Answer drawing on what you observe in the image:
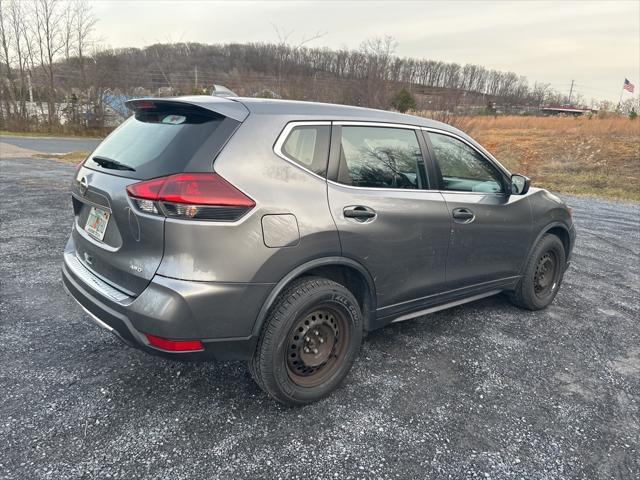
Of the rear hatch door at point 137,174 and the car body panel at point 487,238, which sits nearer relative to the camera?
the rear hatch door at point 137,174

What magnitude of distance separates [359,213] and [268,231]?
0.64 m

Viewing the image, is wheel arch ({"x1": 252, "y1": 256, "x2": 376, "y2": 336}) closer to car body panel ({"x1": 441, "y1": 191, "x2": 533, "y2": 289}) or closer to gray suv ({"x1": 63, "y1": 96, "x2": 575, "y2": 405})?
gray suv ({"x1": 63, "y1": 96, "x2": 575, "y2": 405})

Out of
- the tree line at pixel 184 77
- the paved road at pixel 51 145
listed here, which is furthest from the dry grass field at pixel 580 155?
the paved road at pixel 51 145

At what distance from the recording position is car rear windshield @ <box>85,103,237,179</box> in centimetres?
214

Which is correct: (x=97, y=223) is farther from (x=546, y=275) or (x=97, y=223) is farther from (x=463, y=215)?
(x=546, y=275)

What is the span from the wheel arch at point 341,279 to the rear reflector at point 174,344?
1.01ft

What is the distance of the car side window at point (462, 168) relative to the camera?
3.21 m

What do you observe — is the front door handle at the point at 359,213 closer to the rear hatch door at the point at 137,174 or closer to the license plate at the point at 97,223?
the rear hatch door at the point at 137,174

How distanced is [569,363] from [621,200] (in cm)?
1155

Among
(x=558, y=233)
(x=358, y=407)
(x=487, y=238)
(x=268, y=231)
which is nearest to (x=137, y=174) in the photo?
(x=268, y=231)

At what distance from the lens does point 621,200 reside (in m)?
12.3

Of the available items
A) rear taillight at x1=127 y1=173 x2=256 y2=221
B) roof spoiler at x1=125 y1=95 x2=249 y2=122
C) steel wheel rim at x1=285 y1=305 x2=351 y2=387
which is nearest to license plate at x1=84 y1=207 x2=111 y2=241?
rear taillight at x1=127 y1=173 x2=256 y2=221

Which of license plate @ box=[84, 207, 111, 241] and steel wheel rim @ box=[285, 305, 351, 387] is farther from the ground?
license plate @ box=[84, 207, 111, 241]

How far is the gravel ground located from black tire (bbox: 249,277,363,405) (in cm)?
15
